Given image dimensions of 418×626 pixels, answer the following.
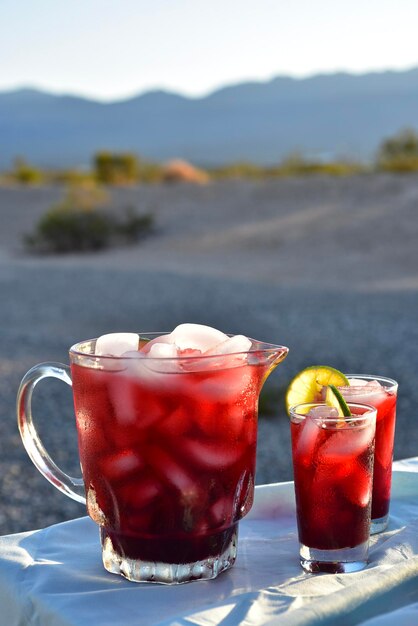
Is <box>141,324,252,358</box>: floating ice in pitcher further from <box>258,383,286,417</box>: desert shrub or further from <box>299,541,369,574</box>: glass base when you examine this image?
<box>258,383,286,417</box>: desert shrub

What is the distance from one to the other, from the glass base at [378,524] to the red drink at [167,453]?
254mm

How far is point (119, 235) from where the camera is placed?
77.8ft

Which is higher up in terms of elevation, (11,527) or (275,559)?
(275,559)

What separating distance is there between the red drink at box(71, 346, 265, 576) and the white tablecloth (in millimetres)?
65

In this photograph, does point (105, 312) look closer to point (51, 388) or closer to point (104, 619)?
point (51, 388)

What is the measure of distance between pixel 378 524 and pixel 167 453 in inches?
16.4

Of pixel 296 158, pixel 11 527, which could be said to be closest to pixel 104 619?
pixel 11 527

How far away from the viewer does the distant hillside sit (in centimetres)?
10969

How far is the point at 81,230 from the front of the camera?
75.4 feet

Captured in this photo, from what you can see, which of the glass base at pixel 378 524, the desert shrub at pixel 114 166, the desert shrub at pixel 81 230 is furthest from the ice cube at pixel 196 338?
the desert shrub at pixel 114 166

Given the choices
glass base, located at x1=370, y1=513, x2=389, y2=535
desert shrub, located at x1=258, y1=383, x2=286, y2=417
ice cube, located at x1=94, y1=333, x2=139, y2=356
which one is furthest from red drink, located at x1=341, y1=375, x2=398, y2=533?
desert shrub, located at x1=258, y1=383, x2=286, y2=417

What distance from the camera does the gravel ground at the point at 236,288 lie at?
6469 millimetres

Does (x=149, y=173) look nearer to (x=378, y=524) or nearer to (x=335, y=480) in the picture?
(x=378, y=524)

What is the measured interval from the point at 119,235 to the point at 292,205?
470 cm
